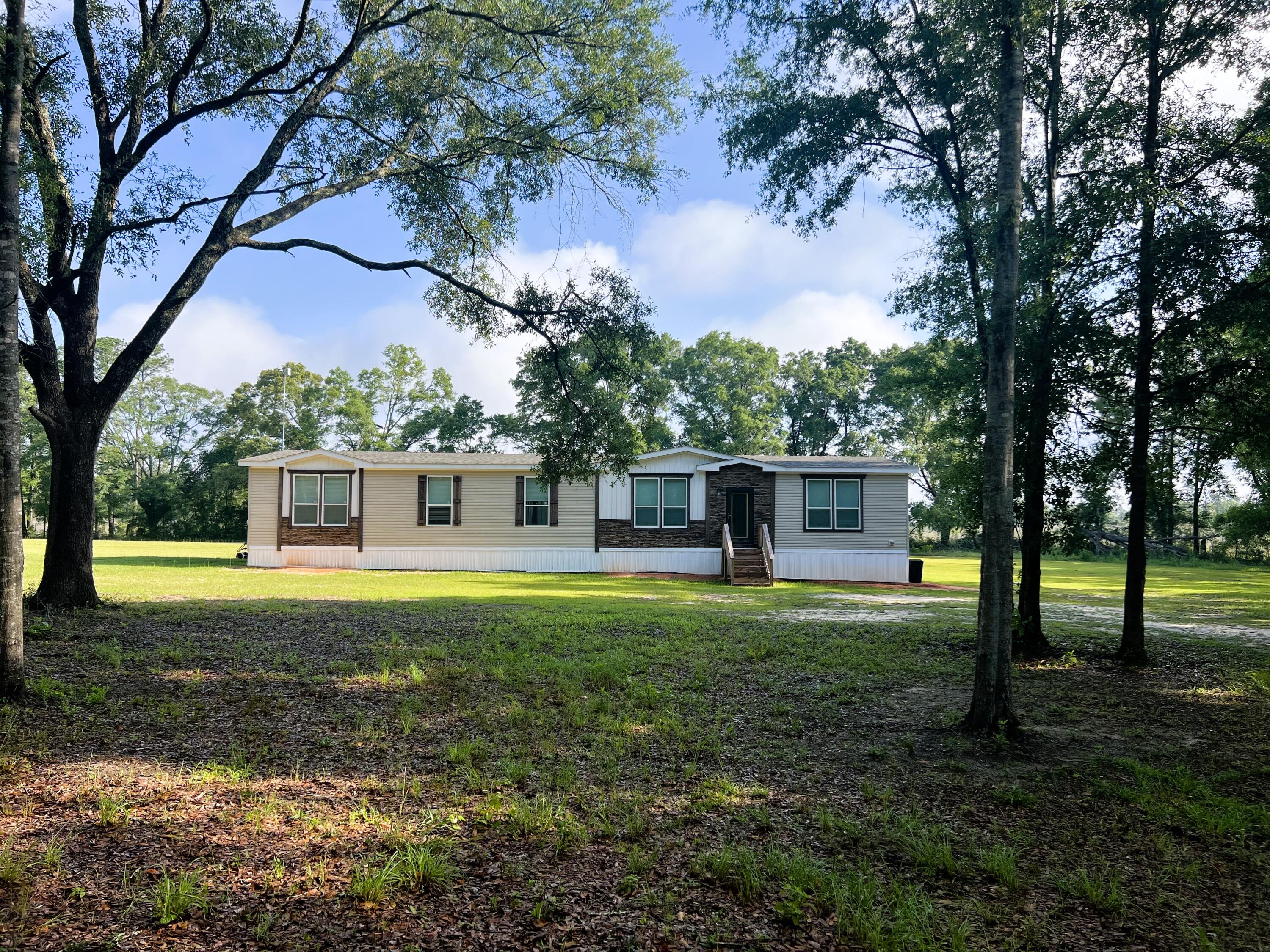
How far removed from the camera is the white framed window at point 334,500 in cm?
2205

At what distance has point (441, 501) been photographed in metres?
22.3

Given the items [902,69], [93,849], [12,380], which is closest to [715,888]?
[93,849]

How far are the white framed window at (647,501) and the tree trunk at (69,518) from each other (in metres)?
14.3

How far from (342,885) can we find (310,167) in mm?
12231

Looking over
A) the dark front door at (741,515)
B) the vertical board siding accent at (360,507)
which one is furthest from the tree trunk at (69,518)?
the dark front door at (741,515)

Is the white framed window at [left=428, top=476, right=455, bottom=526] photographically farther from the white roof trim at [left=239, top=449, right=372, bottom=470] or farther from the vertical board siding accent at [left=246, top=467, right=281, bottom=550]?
the vertical board siding accent at [left=246, top=467, right=281, bottom=550]

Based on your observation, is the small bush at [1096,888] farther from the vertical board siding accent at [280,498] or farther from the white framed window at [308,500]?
the vertical board siding accent at [280,498]

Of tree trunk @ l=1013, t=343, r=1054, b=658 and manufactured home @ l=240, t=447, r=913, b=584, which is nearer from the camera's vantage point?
tree trunk @ l=1013, t=343, r=1054, b=658

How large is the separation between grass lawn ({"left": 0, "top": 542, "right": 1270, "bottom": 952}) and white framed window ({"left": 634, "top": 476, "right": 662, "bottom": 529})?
1321 cm

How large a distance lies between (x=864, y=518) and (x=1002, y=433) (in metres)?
16.5

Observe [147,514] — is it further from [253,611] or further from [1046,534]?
[1046,534]

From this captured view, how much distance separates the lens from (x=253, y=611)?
36.8 feet

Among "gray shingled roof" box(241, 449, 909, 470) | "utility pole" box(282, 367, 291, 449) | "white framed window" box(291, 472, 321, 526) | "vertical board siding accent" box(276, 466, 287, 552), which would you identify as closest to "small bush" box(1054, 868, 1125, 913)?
"gray shingled roof" box(241, 449, 909, 470)

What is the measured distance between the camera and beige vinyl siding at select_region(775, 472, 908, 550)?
849 inches
